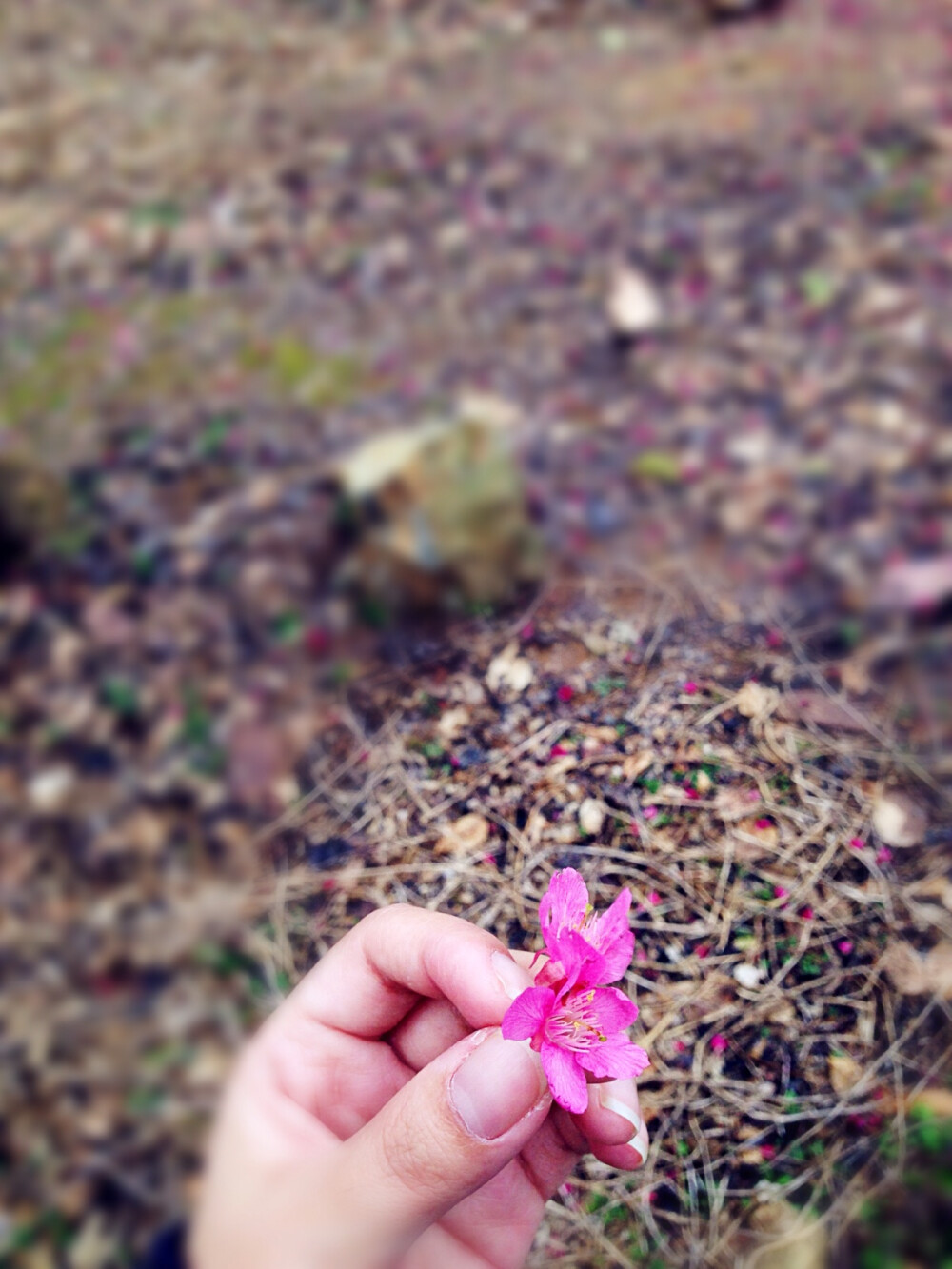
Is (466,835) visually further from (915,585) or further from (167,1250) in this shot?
(915,585)

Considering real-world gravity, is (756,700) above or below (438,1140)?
above

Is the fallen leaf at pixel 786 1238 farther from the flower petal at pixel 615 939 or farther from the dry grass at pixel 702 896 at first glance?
the flower petal at pixel 615 939

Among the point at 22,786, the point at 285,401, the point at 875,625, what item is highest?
the point at 285,401

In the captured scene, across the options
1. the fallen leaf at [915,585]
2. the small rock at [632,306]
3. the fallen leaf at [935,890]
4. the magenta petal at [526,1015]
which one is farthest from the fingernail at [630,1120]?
the small rock at [632,306]

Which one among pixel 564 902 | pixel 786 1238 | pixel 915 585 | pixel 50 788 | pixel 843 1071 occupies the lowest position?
pixel 50 788

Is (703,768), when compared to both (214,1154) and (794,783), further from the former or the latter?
(214,1154)

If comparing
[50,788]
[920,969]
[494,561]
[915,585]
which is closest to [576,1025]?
[920,969]

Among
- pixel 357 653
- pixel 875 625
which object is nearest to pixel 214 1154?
pixel 357 653
